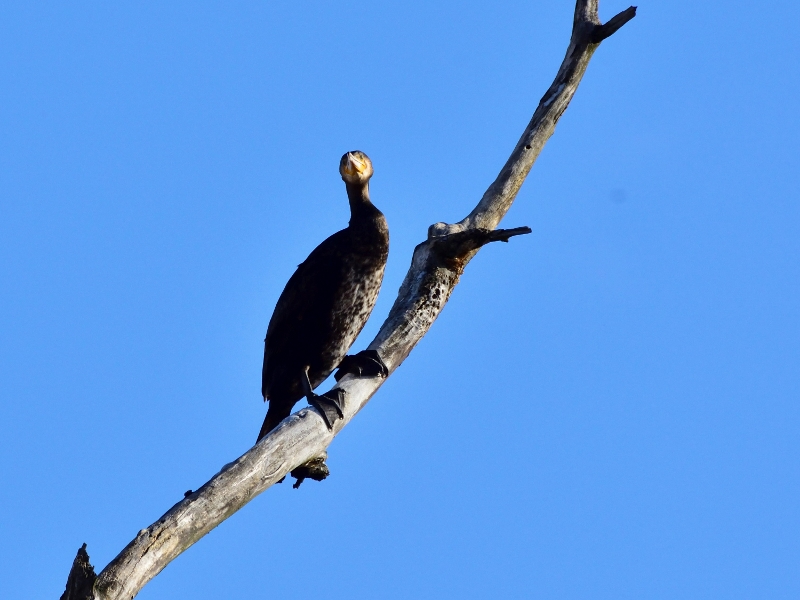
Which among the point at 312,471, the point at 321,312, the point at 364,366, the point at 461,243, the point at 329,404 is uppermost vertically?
the point at 321,312

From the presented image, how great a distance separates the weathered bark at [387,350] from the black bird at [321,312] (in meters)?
0.28

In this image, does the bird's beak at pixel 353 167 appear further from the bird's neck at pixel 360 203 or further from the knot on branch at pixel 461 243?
the knot on branch at pixel 461 243

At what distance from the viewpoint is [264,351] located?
6.86 m

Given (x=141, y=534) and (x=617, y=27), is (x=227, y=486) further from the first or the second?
(x=617, y=27)

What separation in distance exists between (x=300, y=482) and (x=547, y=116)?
9.96 feet

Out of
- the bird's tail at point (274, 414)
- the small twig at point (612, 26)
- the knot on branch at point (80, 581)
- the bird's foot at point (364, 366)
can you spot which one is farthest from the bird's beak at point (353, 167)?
the knot on branch at point (80, 581)

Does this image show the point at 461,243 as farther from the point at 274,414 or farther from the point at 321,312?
the point at 274,414

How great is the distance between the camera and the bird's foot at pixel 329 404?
554 cm

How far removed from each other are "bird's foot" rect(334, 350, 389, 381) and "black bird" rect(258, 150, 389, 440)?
42 centimetres

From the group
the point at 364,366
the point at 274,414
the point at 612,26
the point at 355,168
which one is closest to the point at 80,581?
the point at 364,366

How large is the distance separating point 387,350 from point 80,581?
117 inches

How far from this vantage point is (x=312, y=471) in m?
5.77

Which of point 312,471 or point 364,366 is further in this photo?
point 364,366

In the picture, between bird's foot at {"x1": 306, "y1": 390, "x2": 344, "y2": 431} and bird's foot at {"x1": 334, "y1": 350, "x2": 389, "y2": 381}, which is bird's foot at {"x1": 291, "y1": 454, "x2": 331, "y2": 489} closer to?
A: bird's foot at {"x1": 306, "y1": 390, "x2": 344, "y2": 431}
